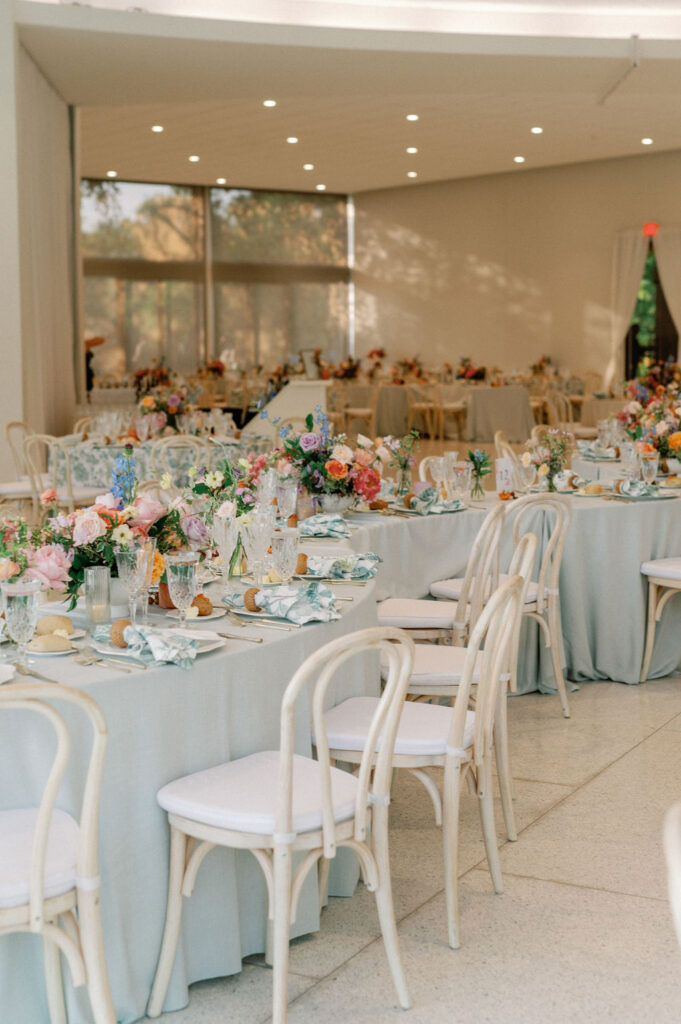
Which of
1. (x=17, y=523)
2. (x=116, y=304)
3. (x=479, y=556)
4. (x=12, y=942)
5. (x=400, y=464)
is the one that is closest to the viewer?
(x=12, y=942)

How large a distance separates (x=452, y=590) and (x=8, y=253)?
17.9ft

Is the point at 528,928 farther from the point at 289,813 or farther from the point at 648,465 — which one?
the point at 648,465

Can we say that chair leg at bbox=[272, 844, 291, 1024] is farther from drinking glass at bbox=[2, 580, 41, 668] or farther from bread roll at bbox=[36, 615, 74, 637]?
bread roll at bbox=[36, 615, 74, 637]

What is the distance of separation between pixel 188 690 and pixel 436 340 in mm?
17917

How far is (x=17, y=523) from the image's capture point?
3160 mm

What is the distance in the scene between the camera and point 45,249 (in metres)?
10.2

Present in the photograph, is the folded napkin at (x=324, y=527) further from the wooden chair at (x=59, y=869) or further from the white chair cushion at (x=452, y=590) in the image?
the wooden chair at (x=59, y=869)

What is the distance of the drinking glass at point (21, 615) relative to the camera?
2689mm

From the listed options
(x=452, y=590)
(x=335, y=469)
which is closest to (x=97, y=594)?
(x=335, y=469)

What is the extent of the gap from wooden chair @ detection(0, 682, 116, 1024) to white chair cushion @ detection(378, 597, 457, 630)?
2.19 m

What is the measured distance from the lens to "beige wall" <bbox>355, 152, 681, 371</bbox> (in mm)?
17766

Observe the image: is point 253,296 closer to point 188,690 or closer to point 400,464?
point 400,464

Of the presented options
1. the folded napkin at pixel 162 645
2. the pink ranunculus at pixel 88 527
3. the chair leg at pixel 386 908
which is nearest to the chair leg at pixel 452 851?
the chair leg at pixel 386 908

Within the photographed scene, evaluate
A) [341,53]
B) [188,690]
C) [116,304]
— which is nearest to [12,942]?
[188,690]
